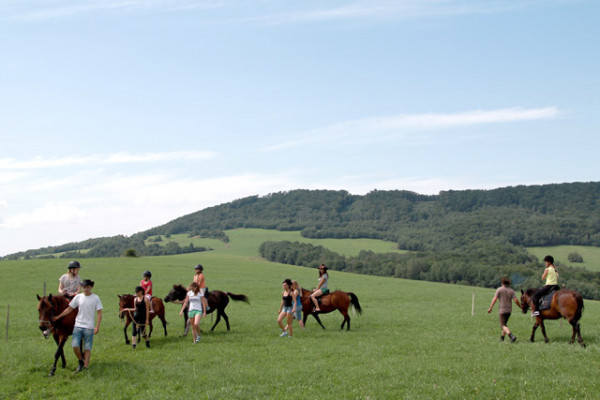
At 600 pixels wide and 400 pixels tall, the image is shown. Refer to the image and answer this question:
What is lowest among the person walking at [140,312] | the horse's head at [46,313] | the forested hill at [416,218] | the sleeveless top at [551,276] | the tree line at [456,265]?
the tree line at [456,265]

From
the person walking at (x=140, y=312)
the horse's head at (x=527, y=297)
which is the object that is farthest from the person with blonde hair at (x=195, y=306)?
the horse's head at (x=527, y=297)

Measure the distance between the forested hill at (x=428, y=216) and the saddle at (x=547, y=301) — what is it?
106 metres

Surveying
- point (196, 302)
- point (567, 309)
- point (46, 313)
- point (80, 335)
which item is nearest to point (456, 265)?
point (567, 309)

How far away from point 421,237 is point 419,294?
286 feet

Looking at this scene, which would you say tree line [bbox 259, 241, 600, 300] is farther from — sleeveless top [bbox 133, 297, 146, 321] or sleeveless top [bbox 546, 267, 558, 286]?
sleeveless top [bbox 133, 297, 146, 321]

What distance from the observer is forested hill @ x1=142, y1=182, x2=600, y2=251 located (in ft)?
409

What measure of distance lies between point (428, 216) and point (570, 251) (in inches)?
2509

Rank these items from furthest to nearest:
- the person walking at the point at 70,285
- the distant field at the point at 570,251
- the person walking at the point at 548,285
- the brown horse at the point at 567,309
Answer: the distant field at the point at 570,251, the person walking at the point at 548,285, the brown horse at the point at 567,309, the person walking at the point at 70,285

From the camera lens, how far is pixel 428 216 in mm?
170250

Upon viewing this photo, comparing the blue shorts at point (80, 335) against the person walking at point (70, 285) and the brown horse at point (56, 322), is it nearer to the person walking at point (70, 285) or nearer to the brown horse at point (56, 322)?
the brown horse at point (56, 322)

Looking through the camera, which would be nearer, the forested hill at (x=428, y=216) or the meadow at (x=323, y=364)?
the meadow at (x=323, y=364)

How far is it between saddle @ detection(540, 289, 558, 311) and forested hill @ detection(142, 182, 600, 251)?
106 m

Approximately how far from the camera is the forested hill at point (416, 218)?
123188 millimetres

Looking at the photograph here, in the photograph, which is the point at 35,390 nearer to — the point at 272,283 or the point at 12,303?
the point at 12,303
